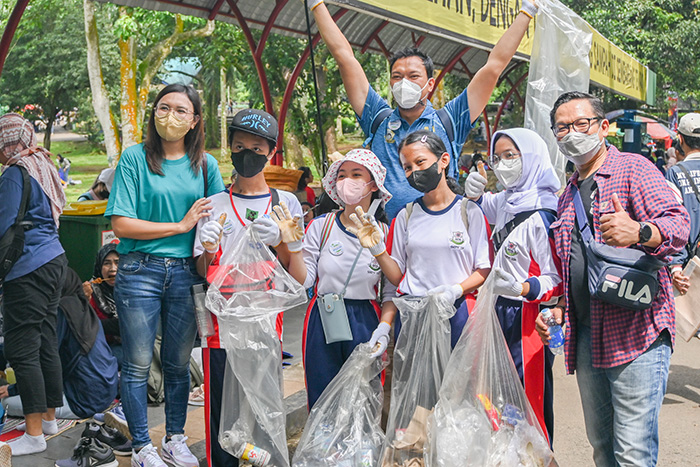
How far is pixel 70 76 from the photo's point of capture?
31.6m

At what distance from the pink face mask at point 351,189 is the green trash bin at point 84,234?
3443 millimetres

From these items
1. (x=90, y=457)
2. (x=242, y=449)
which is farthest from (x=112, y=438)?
(x=242, y=449)

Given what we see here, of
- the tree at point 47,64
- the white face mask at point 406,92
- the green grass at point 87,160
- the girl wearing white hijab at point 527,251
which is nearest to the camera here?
the girl wearing white hijab at point 527,251

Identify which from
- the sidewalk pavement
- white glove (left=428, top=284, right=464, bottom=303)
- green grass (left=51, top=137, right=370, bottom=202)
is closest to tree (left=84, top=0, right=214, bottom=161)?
green grass (left=51, top=137, right=370, bottom=202)

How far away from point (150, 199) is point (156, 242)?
0.20 m

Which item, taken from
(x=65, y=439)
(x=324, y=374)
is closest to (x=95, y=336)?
(x=65, y=439)

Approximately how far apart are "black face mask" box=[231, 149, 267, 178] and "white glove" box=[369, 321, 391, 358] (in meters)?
0.93

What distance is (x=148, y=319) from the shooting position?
3.31 m

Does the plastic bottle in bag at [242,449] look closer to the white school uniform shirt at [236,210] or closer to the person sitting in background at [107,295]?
the white school uniform shirt at [236,210]

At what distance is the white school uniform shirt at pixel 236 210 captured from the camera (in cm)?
329

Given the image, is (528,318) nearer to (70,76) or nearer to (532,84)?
(532,84)

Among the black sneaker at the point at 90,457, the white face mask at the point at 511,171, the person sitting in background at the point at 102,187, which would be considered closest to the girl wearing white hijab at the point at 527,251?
the white face mask at the point at 511,171

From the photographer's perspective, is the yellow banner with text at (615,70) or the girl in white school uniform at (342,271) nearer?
the girl in white school uniform at (342,271)

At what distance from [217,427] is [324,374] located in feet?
1.87
